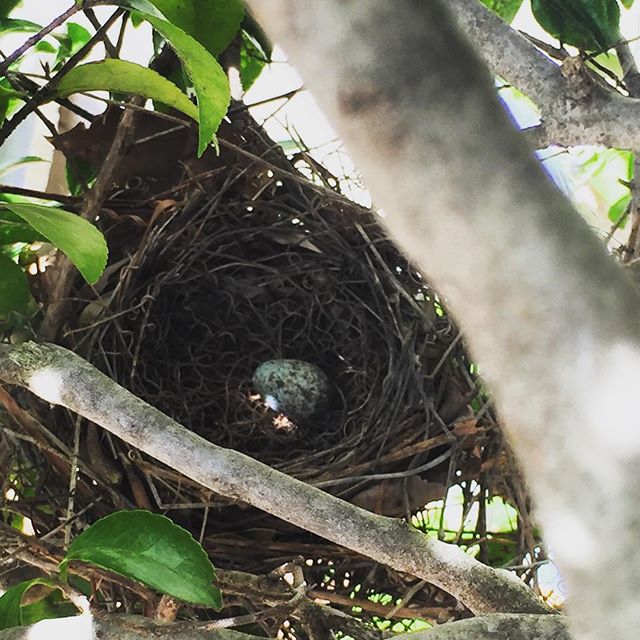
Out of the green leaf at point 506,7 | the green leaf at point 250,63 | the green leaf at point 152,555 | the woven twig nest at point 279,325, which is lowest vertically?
the green leaf at point 152,555

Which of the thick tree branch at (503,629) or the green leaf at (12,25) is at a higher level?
the green leaf at (12,25)

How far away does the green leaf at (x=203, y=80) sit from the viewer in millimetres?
551

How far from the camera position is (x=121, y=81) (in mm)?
675

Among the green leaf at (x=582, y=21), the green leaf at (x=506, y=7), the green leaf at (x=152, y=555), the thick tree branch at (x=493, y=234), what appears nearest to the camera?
the thick tree branch at (x=493, y=234)

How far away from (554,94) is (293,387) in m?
0.61

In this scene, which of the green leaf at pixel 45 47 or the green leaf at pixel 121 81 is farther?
the green leaf at pixel 45 47

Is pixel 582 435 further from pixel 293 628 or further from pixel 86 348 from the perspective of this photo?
pixel 86 348

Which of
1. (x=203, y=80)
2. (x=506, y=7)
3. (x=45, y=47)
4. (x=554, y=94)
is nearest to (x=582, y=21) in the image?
(x=506, y=7)

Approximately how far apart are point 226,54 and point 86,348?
373 millimetres

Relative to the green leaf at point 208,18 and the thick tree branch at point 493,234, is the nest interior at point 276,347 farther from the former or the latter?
the thick tree branch at point 493,234

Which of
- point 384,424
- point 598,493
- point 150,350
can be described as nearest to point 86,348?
point 150,350

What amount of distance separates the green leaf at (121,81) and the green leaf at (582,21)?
1.18ft

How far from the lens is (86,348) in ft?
2.93

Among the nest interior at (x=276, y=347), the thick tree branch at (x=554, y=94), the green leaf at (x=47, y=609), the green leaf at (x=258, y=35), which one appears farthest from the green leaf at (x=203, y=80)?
the green leaf at (x=47, y=609)
